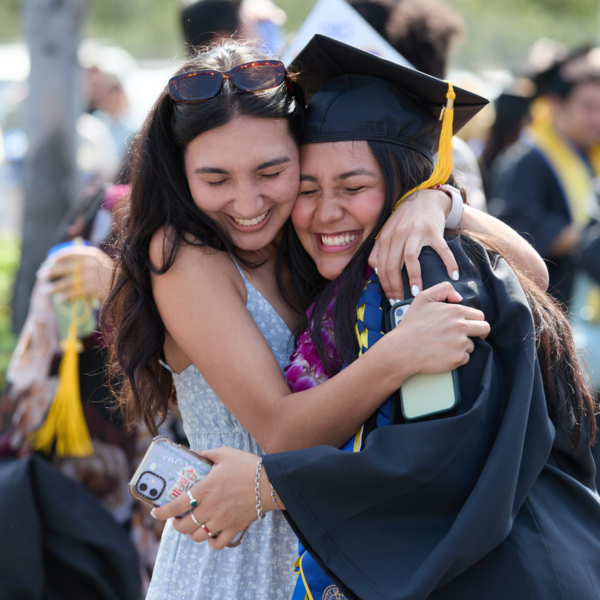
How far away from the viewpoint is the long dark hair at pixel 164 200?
202cm

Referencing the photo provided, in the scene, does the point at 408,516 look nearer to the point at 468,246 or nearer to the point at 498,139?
the point at 468,246

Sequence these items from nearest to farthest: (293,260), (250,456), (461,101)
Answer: (250,456)
(461,101)
(293,260)

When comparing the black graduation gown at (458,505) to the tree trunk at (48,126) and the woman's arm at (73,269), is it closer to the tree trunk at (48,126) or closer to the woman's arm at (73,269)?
the woman's arm at (73,269)

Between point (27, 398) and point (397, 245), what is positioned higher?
point (397, 245)

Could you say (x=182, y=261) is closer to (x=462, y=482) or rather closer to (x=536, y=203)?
(x=462, y=482)

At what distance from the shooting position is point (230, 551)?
83.3 inches

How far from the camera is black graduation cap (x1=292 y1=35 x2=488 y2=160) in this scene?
2014mm

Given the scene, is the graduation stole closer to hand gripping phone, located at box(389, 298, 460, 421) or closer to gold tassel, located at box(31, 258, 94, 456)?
hand gripping phone, located at box(389, 298, 460, 421)

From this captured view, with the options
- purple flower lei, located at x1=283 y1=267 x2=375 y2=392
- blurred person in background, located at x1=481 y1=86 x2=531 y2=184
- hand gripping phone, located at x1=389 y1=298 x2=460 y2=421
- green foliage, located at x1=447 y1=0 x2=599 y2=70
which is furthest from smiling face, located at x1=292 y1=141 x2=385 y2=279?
green foliage, located at x1=447 y1=0 x2=599 y2=70

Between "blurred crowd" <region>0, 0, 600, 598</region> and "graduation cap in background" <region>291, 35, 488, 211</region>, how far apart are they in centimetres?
46

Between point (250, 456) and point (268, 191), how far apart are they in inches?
29.8

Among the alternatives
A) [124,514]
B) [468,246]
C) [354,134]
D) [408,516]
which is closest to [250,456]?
[408,516]

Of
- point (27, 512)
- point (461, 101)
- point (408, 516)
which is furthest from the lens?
point (27, 512)

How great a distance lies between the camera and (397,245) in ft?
5.99
